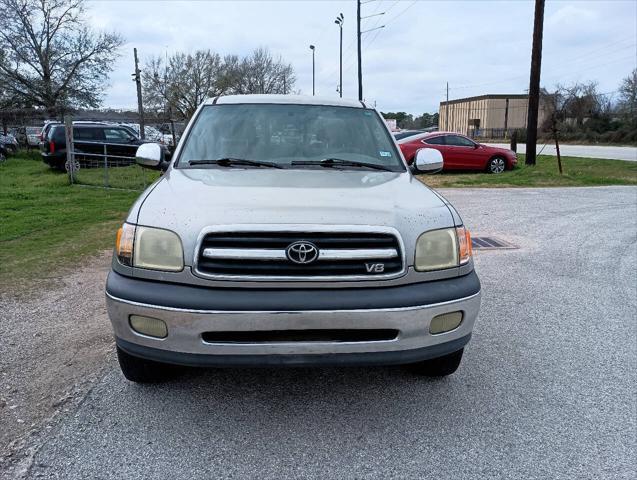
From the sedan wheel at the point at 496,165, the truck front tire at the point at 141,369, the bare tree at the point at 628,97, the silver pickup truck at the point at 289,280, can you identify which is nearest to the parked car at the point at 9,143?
the sedan wheel at the point at 496,165

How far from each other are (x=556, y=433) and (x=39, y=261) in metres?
5.48

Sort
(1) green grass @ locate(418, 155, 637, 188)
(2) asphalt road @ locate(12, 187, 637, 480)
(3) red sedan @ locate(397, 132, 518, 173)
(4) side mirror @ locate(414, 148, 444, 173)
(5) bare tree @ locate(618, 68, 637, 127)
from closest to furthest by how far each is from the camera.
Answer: (2) asphalt road @ locate(12, 187, 637, 480)
(4) side mirror @ locate(414, 148, 444, 173)
(1) green grass @ locate(418, 155, 637, 188)
(3) red sedan @ locate(397, 132, 518, 173)
(5) bare tree @ locate(618, 68, 637, 127)

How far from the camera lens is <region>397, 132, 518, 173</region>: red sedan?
17078 millimetres

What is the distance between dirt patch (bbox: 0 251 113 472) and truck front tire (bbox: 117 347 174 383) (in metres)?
0.29

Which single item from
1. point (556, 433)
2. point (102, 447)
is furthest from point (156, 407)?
point (556, 433)

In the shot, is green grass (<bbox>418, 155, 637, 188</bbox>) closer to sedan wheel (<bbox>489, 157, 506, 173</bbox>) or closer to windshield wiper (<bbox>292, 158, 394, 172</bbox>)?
sedan wheel (<bbox>489, 157, 506, 173</bbox>)

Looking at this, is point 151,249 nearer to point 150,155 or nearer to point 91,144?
point 150,155

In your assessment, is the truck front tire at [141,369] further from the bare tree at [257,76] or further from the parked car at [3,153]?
the bare tree at [257,76]

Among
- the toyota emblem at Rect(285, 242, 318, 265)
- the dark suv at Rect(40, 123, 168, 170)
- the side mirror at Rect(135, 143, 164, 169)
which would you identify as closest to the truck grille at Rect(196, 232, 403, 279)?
the toyota emblem at Rect(285, 242, 318, 265)

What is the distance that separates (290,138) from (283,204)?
1.37 metres

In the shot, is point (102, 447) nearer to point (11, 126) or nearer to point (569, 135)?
point (11, 126)

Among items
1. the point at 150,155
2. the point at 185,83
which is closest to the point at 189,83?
the point at 185,83

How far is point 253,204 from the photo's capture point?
2.71 m

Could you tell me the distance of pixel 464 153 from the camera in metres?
17.4
